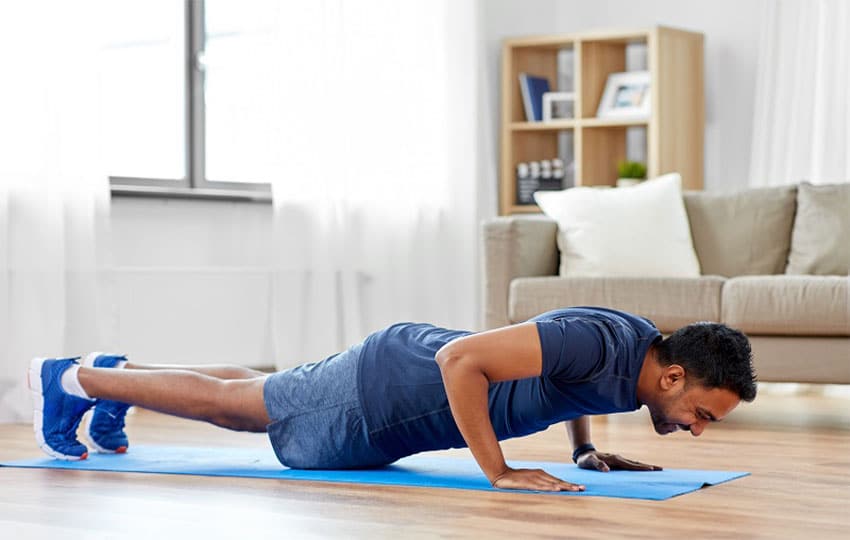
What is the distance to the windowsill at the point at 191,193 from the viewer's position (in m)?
4.74

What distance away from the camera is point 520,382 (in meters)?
2.49

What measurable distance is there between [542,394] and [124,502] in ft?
2.58

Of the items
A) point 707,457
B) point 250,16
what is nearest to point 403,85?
point 250,16

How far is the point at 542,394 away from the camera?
244 centimetres

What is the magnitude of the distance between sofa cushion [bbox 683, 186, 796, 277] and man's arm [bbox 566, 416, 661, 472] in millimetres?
1909

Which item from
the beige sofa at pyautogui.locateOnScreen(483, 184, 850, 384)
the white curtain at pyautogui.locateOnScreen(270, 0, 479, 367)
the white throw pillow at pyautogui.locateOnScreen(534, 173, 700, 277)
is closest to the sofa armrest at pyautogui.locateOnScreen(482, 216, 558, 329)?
the beige sofa at pyautogui.locateOnScreen(483, 184, 850, 384)

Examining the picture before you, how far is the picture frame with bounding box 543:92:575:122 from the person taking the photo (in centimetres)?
609

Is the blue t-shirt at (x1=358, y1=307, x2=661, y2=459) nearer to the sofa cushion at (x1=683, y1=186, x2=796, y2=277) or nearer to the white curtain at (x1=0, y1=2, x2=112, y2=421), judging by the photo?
the white curtain at (x1=0, y1=2, x2=112, y2=421)

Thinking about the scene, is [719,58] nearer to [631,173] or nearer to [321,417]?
[631,173]

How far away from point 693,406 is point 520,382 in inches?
14.3

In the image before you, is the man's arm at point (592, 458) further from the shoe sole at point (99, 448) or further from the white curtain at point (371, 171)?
the white curtain at point (371, 171)

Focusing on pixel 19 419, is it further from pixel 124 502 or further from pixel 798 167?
pixel 798 167

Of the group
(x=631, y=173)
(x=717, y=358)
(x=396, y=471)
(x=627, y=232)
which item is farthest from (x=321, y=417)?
(x=631, y=173)

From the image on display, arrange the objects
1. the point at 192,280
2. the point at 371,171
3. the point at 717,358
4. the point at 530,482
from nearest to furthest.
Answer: the point at 717,358, the point at 530,482, the point at 192,280, the point at 371,171
